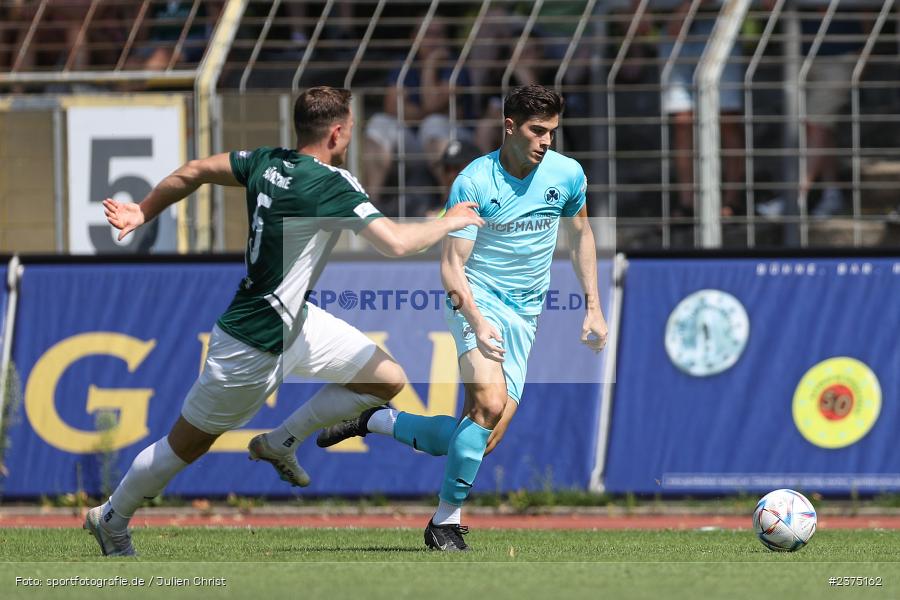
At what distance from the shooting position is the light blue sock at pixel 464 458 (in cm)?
734

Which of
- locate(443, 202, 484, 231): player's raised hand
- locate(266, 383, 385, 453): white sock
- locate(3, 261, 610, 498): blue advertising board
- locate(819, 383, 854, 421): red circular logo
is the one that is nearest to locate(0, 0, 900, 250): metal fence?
locate(3, 261, 610, 498): blue advertising board

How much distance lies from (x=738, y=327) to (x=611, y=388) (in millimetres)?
1001

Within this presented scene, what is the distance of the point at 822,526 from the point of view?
32.8 ft

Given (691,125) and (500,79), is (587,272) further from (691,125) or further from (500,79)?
(500,79)

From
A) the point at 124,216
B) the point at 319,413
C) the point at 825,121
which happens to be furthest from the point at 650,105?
the point at 124,216

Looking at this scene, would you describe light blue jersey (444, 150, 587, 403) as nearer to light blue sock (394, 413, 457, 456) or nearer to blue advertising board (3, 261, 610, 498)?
light blue sock (394, 413, 457, 456)

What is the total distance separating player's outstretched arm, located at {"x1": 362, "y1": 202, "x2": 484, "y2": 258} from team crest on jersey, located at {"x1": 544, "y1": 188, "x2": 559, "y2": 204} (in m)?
0.92

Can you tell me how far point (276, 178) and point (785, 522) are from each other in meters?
2.99

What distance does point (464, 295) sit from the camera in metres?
7.18

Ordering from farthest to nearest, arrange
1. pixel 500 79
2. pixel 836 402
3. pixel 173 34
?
pixel 173 34
pixel 500 79
pixel 836 402

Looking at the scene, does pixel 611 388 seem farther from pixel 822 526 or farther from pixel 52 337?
pixel 52 337

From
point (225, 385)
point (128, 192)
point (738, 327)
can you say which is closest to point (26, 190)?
point (128, 192)

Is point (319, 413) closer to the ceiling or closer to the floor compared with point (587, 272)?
closer to the floor

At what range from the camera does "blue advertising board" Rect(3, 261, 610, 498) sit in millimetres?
10812
